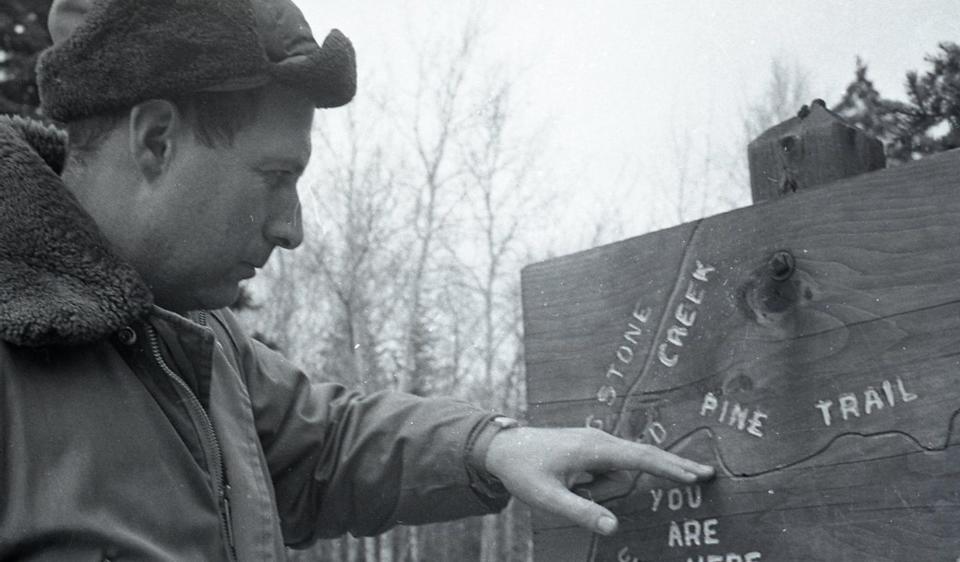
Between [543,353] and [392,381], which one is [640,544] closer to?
[543,353]

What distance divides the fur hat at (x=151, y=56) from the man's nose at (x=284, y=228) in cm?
23

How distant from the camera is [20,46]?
8.70 meters

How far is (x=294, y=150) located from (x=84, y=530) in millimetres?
718

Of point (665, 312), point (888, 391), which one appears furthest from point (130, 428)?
point (888, 391)

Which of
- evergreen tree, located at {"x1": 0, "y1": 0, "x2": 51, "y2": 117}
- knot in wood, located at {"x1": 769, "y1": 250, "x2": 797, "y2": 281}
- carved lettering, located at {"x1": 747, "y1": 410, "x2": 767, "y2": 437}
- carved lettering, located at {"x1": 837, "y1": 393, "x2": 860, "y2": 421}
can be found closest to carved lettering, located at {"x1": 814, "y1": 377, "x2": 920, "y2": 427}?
carved lettering, located at {"x1": 837, "y1": 393, "x2": 860, "y2": 421}

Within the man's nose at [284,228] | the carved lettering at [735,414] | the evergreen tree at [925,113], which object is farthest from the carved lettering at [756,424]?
the evergreen tree at [925,113]

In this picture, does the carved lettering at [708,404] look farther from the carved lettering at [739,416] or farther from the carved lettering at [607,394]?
the carved lettering at [607,394]

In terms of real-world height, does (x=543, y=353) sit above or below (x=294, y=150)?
below

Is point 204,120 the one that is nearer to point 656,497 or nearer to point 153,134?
point 153,134

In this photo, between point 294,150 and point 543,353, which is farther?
point 543,353

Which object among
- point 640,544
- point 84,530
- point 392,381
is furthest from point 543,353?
point 392,381

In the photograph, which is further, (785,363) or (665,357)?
(665,357)

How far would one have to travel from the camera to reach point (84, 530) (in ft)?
4.77

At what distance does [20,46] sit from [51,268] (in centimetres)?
811
